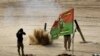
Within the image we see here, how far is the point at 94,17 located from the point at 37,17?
0.37 metres

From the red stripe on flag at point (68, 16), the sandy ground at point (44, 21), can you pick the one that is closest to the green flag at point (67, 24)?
the red stripe on flag at point (68, 16)

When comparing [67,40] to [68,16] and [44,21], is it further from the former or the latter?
[44,21]

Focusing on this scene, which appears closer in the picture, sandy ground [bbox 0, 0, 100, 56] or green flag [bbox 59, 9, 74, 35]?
green flag [bbox 59, 9, 74, 35]

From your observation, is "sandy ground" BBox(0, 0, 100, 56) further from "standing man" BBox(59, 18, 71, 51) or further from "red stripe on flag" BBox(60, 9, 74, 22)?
"red stripe on flag" BBox(60, 9, 74, 22)

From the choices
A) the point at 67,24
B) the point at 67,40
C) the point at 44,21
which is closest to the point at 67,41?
the point at 67,40

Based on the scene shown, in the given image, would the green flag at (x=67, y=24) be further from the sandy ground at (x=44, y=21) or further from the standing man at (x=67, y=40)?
the sandy ground at (x=44, y=21)

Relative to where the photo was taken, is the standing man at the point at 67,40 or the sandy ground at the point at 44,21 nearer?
the standing man at the point at 67,40

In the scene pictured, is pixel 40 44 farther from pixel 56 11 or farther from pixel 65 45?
pixel 56 11

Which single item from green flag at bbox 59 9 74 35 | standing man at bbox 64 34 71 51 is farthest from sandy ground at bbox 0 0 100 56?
green flag at bbox 59 9 74 35

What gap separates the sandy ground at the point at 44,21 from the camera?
69.7 inches

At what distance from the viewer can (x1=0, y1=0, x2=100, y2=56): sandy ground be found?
1.77m

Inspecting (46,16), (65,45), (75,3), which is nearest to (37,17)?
(46,16)

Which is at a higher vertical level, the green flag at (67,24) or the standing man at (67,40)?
the green flag at (67,24)

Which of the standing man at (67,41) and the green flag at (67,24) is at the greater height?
the green flag at (67,24)
